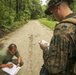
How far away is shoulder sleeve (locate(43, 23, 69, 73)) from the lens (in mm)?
1885

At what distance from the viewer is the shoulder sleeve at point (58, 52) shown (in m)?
1.88

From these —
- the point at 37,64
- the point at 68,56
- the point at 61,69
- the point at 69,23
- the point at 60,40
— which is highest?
the point at 69,23

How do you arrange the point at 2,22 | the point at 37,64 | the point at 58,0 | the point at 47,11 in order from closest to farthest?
the point at 58,0 → the point at 47,11 → the point at 37,64 → the point at 2,22

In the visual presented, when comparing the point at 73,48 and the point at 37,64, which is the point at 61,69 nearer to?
the point at 73,48

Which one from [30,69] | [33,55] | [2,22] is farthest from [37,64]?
[2,22]

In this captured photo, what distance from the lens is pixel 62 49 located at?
75.1 inches

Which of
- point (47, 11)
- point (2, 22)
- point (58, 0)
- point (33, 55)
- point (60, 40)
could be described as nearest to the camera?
point (60, 40)

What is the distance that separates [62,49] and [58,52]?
0.05m

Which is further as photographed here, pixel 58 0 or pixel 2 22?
pixel 2 22

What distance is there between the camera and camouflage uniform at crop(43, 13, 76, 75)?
188 centimetres

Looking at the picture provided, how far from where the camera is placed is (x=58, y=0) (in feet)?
6.65

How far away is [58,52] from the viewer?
1.92 metres

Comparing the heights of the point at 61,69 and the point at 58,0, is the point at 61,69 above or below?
below

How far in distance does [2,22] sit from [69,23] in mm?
17557
